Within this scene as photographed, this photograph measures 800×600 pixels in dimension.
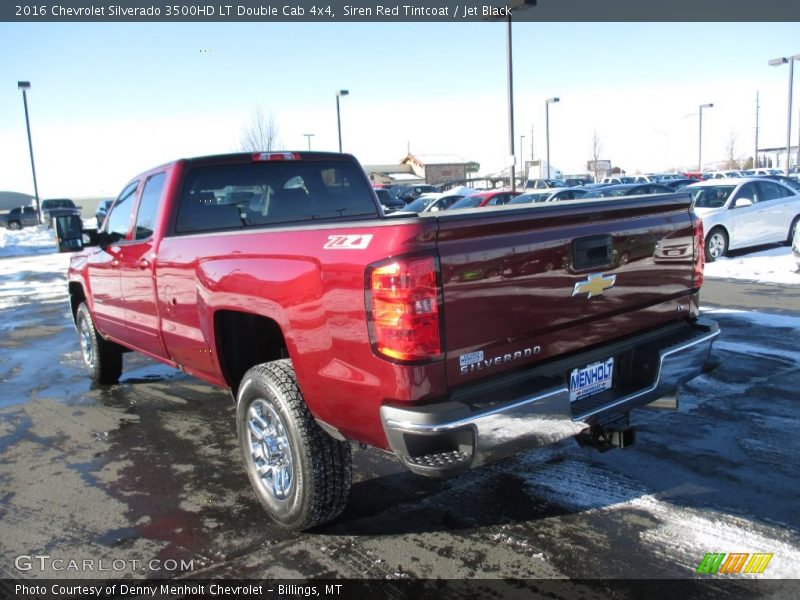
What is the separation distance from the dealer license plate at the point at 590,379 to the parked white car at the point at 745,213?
36.6 feet

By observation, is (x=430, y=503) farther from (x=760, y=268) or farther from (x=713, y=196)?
(x=713, y=196)

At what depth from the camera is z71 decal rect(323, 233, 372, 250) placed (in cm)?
269

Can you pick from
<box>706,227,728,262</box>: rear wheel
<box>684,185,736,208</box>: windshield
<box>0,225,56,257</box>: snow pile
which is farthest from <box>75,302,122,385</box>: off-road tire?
<box>0,225,56,257</box>: snow pile

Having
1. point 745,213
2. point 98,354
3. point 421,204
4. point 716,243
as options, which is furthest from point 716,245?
point 98,354

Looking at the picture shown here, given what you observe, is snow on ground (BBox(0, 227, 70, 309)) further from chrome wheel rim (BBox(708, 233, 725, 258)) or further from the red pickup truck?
chrome wheel rim (BBox(708, 233, 725, 258))

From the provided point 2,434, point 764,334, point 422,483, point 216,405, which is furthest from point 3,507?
point 764,334

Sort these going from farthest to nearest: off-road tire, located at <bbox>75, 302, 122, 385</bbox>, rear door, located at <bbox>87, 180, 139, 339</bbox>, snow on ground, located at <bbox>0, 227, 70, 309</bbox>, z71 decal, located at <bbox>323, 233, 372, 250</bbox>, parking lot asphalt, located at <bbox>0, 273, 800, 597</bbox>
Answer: snow on ground, located at <bbox>0, 227, 70, 309</bbox> < off-road tire, located at <bbox>75, 302, 122, 385</bbox> < rear door, located at <bbox>87, 180, 139, 339</bbox> < parking lot asphalt, located at <bbox>0, 273, 800, 597</bbox> < z71 decal, located at <bbox>323, 233, 372, 250</bbox>

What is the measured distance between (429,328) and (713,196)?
13.3 m

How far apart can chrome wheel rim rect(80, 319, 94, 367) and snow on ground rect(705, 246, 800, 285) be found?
1001cm

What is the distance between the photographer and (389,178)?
75688mm

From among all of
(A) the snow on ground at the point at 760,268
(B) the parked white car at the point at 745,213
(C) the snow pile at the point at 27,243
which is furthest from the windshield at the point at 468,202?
(C) the snow pile at the point at 27,243

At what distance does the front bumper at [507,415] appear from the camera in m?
2.59

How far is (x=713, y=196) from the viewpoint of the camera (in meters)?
13.9

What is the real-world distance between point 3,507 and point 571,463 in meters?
3.50
